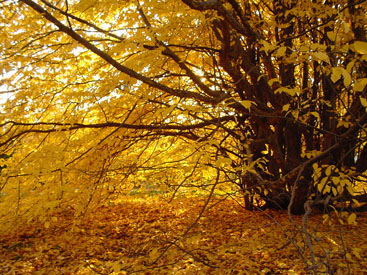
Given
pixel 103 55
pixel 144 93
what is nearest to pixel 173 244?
pixel 144 93

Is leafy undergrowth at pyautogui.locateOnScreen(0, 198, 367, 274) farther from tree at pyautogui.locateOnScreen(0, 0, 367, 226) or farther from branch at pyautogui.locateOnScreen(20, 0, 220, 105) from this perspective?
branch at pyautogui.locateOnScreen(20, 0, 220, 105)

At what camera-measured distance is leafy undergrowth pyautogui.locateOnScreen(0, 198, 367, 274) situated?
316cm

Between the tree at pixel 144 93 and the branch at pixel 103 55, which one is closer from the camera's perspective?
the branch at pixel 103 55

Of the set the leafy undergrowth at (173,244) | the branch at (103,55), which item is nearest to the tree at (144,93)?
the branch at (103,55)

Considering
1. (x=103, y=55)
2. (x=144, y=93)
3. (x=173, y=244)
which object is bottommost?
(x=173, y=244)

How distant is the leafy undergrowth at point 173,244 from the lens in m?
3.16

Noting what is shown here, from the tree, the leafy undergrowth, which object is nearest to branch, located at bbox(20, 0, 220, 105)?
the tree

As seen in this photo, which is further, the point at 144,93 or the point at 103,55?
the point at 144,93

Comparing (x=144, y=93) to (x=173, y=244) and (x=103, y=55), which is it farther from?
(x=173, y=244)

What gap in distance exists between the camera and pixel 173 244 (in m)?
3.40

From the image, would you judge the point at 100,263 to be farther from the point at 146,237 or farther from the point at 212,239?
the point at 212,239

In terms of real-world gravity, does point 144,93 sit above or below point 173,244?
above

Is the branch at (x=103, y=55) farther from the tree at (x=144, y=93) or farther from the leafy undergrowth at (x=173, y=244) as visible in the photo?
the leafy undergrowth at (x=173, y=244)

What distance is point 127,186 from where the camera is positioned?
5.03 meters
